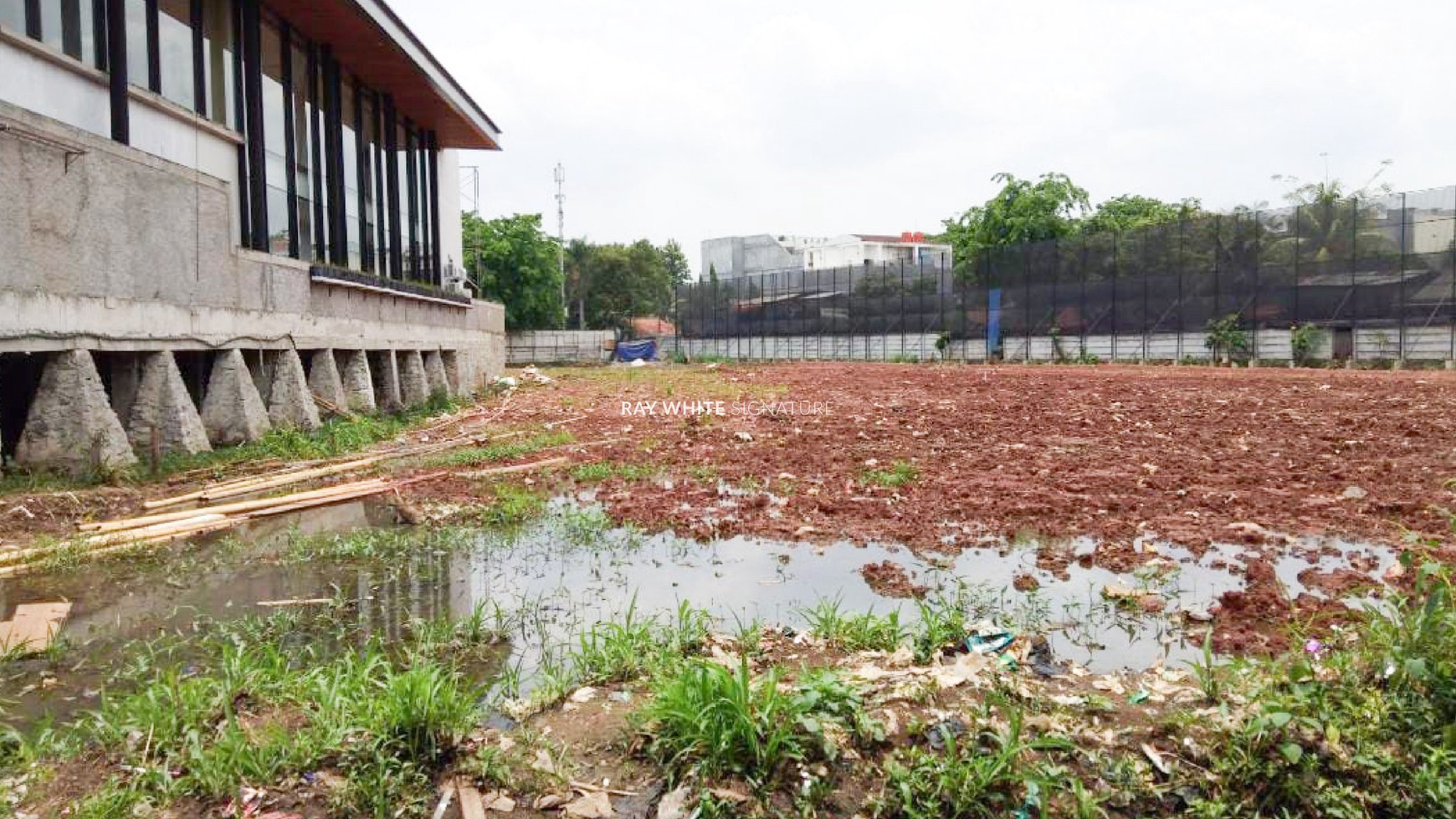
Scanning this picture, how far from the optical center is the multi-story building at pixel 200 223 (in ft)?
25.3

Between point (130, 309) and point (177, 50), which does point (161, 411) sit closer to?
point (130, 309)

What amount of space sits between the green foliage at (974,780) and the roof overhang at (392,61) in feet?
44.7

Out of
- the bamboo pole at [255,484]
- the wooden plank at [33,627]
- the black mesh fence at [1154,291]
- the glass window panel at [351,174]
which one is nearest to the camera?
the wooden plank at [33,627]

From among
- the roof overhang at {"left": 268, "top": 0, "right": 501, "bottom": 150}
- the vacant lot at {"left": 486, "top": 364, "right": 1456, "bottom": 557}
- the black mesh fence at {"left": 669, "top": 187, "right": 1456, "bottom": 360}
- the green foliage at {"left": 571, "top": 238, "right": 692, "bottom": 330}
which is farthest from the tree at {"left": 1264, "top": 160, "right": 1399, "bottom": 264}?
the green foliage at {"left": 571, "top": 238, "right": 692, "bottom": 330}

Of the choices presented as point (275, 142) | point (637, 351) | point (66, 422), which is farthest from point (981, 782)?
point (637, 351)

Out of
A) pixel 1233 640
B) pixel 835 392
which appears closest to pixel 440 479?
pixel 1233 640

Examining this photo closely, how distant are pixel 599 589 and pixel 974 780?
111 inches

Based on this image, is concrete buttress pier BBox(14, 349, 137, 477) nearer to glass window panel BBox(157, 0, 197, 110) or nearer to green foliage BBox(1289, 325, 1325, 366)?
glass window panel BBox(157, 0, 197, 110)

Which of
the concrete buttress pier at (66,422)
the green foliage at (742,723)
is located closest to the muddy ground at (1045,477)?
the concrete buttress pier at (66,422)

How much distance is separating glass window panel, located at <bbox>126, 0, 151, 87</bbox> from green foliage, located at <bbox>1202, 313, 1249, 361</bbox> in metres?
31.1

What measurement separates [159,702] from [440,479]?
18.1 ft

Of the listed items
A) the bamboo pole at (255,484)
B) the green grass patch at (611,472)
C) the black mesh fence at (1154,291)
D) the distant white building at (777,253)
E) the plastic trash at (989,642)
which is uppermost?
the distant white building at (777,253)

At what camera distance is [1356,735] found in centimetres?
301

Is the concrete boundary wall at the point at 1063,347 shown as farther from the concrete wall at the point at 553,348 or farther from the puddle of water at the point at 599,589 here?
the puddle of water at the point at 599,589
